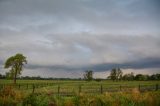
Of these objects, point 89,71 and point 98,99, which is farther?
point 89,71

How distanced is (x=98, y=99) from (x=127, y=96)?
11.8ft

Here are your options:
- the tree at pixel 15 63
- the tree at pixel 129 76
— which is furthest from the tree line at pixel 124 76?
the tree at pixel 15 63

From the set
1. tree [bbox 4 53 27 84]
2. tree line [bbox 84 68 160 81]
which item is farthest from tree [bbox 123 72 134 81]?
tree [bbox 4 53 27 84]

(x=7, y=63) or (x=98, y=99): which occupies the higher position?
(x=7, y=63)

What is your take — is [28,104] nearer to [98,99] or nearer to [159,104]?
[98,99]

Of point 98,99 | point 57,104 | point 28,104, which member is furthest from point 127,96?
point 28,104

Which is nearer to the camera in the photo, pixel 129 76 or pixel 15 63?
pixel 15 63

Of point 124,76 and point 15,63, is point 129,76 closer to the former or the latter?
point 124,76

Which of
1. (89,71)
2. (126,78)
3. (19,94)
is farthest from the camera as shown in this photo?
(126,78)

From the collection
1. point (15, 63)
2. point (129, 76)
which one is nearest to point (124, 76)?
point (129, 76)

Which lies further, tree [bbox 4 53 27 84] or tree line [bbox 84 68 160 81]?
tree line [bbox 84 68 160 81]

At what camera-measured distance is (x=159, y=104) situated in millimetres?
19859

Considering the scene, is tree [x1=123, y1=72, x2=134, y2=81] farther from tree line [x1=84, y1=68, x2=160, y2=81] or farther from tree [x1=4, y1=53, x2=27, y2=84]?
tree [x1=4, y1=53, x2=27, y2=84]

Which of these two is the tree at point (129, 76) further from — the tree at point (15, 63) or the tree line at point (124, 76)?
the tree at point (15, 63)
